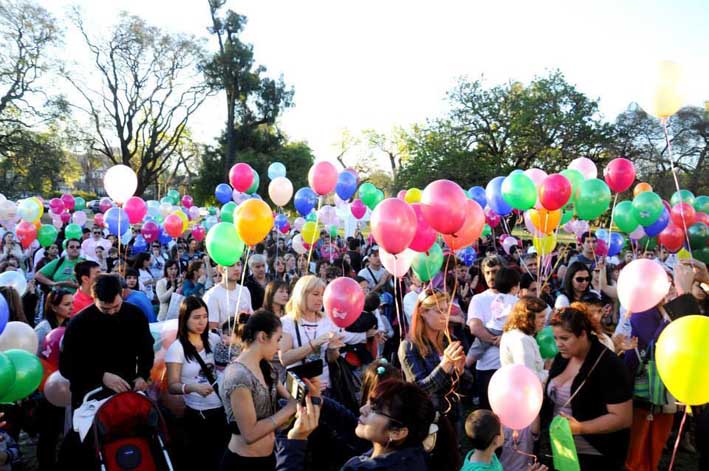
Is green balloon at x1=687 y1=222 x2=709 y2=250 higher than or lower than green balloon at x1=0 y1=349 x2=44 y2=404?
higher

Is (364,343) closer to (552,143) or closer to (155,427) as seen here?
(155,427)

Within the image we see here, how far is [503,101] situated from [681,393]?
80.5ft

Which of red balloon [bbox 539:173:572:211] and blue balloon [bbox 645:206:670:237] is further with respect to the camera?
blue balloon [bbox 645:206:670:237]

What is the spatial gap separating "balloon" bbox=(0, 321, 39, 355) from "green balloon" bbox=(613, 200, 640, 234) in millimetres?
7318

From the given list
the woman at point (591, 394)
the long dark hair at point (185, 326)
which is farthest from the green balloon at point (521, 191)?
the long dark hair at point (185, 326)

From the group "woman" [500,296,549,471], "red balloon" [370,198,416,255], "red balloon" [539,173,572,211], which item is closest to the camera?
"woman" [500,296,549,471]

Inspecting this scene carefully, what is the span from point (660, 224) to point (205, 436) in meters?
7.04

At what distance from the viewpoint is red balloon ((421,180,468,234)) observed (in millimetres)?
4188

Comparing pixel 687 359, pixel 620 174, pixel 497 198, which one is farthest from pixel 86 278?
pixel 620 174

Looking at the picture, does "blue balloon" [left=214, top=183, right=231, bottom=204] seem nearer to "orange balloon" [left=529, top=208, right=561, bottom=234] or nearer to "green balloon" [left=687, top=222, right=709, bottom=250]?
"orange balloon" [left=529, top=208, right=561, bottom=234]

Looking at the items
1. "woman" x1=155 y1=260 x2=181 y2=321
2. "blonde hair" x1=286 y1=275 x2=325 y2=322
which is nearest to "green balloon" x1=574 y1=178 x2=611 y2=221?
"blonde hair" x1=286 y1=275 x2=325 y2=322

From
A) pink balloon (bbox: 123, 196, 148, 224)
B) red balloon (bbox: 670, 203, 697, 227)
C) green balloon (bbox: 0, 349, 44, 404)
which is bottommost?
green balloon (bbox: 0, 349, 44, 404)

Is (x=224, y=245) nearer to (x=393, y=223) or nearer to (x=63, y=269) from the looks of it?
(x=393, y=223)

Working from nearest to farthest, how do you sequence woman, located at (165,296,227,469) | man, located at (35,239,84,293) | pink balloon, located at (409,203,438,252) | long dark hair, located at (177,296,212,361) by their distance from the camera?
woman, located at (165,296,227,469)
long dark hair, located at (177,296,212,361)
pink balloon, located at (409,203,438,252)
man, located at (35,239,84,293)
